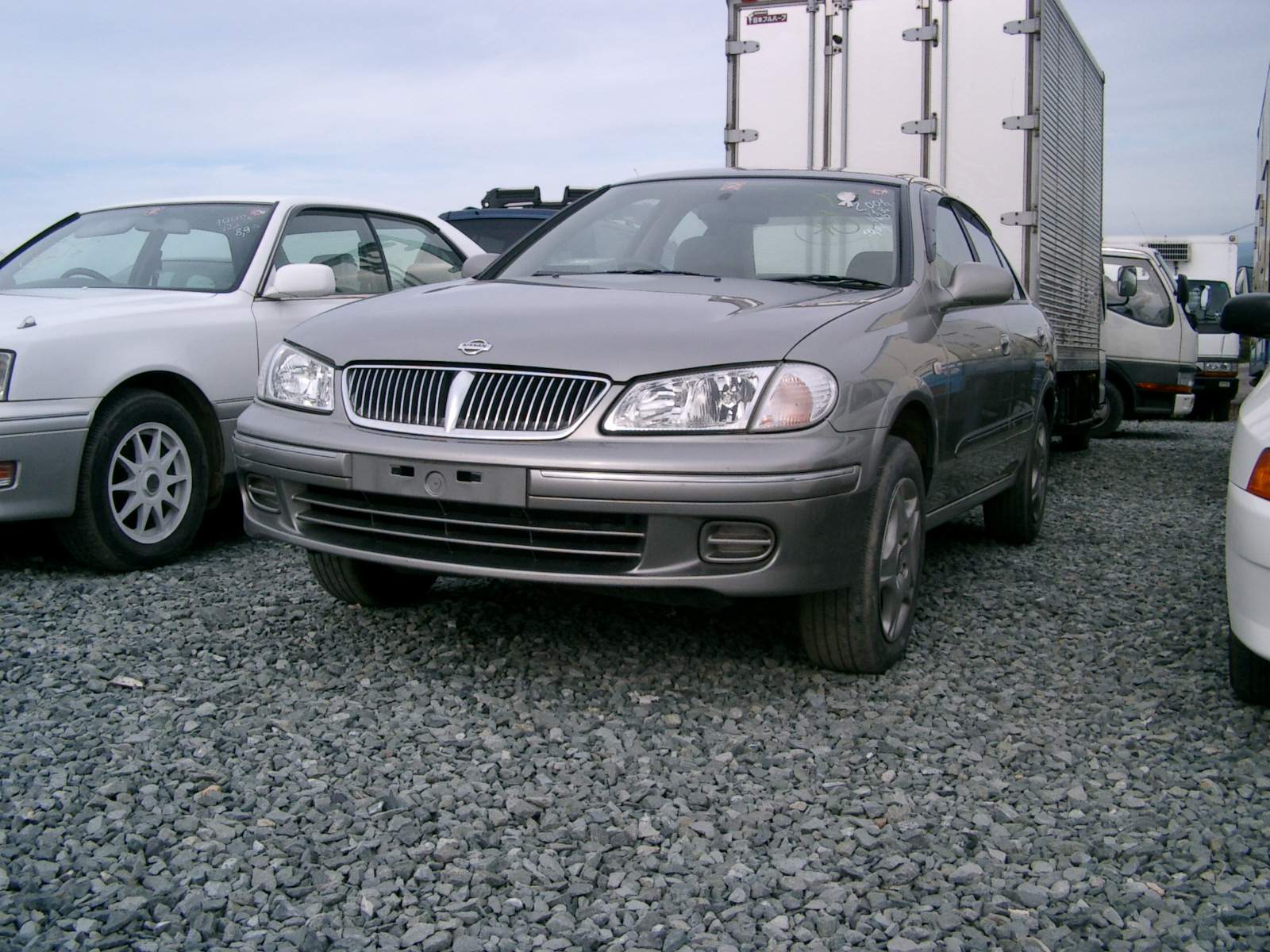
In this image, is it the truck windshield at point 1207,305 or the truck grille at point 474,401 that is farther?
the truck windshield at point 1207,305

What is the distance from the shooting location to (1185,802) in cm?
293

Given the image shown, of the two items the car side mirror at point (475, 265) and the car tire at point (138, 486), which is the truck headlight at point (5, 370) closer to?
the car tire at point (138, 486)

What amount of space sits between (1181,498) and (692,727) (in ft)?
18.4

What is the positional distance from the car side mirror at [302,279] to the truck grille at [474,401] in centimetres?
205

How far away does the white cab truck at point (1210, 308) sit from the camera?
12692 mm

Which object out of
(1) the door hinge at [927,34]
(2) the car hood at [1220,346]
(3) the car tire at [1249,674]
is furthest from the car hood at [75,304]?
(2) the car hood at [1220,346]

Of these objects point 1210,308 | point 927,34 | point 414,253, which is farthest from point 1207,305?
point 414,253

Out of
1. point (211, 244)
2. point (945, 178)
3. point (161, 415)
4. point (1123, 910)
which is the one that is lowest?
point (1123, 910)

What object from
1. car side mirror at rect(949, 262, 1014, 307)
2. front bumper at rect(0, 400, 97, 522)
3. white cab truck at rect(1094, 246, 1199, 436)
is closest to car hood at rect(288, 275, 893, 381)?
car side mirror at rect(949, 262, 1014, 307)

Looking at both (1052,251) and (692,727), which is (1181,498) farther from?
(692,727)

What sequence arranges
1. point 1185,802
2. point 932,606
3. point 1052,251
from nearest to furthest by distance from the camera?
point 1185,802, point 932,606, point 1052,251

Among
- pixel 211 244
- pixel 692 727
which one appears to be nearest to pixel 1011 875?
pixel 692 727

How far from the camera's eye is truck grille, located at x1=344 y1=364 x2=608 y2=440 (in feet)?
10.9

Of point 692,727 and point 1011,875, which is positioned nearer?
point 1011,875
